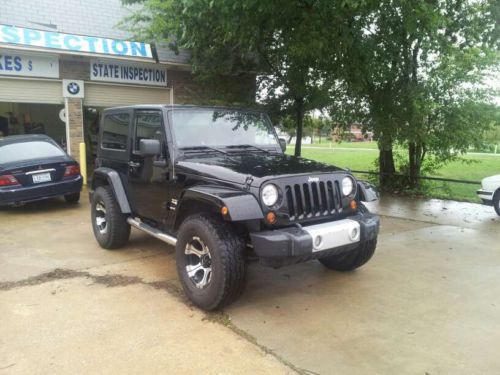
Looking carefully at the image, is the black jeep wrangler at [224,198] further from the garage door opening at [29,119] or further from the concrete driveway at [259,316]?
the garage door opening at [29,119]

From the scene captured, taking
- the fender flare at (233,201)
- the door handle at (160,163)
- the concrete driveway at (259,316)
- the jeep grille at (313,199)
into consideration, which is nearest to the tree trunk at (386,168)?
the concrete driveway at (259,316)

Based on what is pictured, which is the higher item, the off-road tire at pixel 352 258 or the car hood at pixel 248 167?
the car hood at pixel 248 167

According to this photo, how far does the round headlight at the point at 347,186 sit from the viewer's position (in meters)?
4.47

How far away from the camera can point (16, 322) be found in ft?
12.8

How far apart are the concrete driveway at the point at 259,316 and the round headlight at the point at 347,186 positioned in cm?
100

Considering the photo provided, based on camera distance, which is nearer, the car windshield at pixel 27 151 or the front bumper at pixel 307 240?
the front bumper at pixel 307 240

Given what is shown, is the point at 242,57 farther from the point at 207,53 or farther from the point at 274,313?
the point at 274,313

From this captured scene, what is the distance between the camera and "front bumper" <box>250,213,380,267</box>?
12.3 feet

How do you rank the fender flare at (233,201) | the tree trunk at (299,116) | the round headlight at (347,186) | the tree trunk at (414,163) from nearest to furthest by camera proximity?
1. the fender flare at (233,201)
2. the round headlight at (347,186)
3. the tree trunk at (299,116)
4. the tree trunk at (414,163)

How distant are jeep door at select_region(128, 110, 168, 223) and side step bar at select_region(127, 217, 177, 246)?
4.1 inches

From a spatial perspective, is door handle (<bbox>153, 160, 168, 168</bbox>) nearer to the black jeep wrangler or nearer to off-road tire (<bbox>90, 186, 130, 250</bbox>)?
the black jeep wrangler

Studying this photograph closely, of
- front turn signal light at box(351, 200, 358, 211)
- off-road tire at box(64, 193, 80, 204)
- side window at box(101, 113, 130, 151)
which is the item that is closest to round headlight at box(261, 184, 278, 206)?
front turn signal light at box(351, 200, 358, 211)

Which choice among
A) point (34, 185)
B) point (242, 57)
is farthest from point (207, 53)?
point (34, 185)

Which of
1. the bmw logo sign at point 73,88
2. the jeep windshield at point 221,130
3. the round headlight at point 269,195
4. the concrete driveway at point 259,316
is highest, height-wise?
the bmw logo sign at point 73,88
